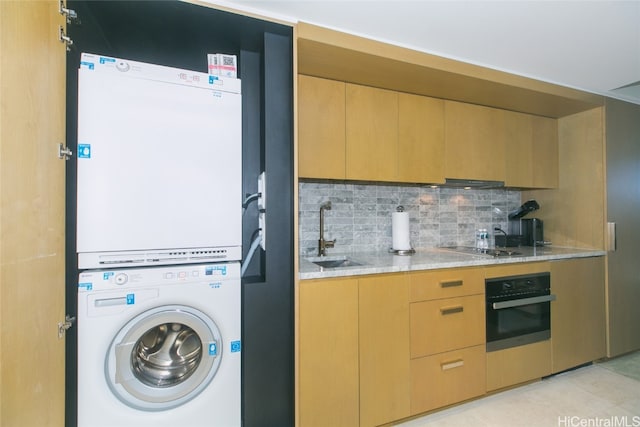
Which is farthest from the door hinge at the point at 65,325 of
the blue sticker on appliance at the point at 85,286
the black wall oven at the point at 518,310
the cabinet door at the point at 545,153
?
the cabinet door at the point at 545,153

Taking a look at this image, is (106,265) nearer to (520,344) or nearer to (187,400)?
(187,400)

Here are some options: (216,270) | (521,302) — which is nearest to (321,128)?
(216,270)

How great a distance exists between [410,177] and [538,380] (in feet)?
6.02

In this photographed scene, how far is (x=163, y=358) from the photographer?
1.46 meters

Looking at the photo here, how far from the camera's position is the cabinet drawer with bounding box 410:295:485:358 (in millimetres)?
1731

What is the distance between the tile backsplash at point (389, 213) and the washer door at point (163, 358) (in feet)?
3.02

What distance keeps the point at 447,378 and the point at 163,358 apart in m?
1.68

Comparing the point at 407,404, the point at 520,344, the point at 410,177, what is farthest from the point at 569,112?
the point at 407,404

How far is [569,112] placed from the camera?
2592 mm

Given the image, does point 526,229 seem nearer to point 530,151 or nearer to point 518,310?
point 530,151

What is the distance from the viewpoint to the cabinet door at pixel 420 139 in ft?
6.97

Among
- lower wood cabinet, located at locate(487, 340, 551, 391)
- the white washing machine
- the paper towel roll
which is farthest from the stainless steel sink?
lower wood cabinet, located at locate(487, 340, 551, 391)

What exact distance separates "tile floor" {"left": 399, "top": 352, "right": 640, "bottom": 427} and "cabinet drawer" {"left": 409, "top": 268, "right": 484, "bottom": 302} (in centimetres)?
75

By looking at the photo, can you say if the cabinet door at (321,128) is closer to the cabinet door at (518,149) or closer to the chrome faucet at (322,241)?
the chrome faucet at (322,241)
